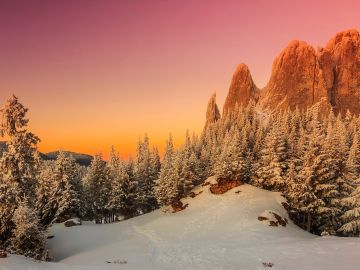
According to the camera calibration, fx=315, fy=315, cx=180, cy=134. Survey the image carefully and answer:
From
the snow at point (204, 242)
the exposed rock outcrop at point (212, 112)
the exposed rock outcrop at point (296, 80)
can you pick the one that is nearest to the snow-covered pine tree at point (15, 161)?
the snow at point (204, 242)

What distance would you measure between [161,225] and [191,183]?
1478 cm

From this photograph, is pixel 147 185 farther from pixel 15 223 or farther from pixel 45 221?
pixel 15 223

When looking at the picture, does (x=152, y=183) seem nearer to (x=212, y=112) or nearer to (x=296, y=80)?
(x=296, y=80)

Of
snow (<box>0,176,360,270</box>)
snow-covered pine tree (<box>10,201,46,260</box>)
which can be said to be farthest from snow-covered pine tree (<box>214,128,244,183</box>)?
snow-covered pine tree (<box>10,201,46,260</box>)

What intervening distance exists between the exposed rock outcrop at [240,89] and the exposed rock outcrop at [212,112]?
31.1ft

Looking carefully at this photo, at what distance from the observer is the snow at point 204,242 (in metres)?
21.3

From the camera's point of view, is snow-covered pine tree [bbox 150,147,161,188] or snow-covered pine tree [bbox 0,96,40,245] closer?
snow-covered pine tree [bbox 0,96,40,245]

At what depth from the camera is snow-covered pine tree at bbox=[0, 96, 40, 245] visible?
2744 cm

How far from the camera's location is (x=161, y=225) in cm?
4394

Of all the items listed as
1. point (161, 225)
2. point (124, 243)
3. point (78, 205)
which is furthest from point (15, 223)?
Answer: point (78, 205)

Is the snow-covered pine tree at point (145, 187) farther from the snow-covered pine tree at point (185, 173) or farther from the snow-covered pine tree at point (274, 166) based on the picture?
the snow-covered pine tree at point (274, 166)

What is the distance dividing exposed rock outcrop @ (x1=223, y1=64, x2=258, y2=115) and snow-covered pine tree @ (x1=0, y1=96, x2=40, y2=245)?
Answer: 132 m

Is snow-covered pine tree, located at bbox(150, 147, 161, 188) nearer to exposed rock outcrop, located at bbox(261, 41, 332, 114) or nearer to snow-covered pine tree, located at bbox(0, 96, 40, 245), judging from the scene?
snow-covered pine tree, located at bbox(0, 96, 40, 245)

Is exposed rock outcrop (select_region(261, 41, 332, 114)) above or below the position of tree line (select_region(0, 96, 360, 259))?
above
